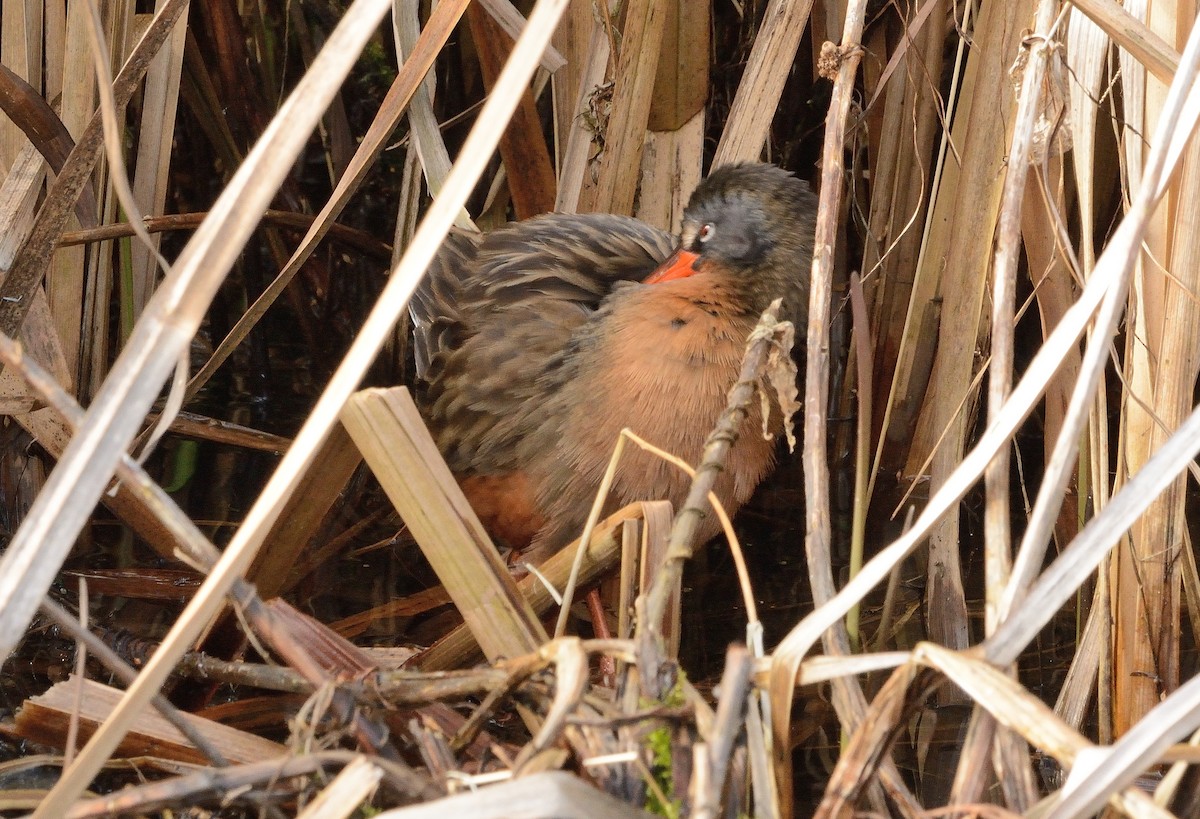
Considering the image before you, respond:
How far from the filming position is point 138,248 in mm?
2896

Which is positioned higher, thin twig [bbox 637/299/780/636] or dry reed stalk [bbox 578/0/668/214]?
dry reed stalk [bbox 578/0/668/214]

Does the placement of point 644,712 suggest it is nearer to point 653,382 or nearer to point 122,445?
point 122,445

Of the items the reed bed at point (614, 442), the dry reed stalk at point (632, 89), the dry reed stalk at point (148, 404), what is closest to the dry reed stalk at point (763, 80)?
Result: the reed bed at point (614, 442)

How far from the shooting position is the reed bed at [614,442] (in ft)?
4.23

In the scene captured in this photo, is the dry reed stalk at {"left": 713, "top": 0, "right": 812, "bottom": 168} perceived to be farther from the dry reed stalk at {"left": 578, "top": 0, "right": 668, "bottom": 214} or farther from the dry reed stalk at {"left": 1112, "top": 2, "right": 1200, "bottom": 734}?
the dry reed stalk at {"left": 1112, "top": 2, "right": 1200, "bottom": 734}

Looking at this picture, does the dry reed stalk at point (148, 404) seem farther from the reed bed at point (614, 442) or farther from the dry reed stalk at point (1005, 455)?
the dry reed stalk at point (1005, 455)

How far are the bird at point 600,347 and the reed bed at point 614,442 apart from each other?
0.11 m

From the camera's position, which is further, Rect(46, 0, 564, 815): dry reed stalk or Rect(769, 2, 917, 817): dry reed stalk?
Rect(769, 2, 917, 817): dry reed stalk

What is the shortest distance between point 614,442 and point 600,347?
22cm

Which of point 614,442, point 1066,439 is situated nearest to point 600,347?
point 614,442

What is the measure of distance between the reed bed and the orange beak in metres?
0.24

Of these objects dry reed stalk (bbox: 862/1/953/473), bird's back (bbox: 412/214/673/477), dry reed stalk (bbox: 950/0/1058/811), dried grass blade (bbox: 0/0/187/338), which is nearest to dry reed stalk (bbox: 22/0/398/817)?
dry reed stalk (bbox: 950/0/1058/811)

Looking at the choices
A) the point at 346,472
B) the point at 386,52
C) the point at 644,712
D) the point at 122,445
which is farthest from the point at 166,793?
the point at 386,52

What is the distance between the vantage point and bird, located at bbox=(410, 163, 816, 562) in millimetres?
2439
